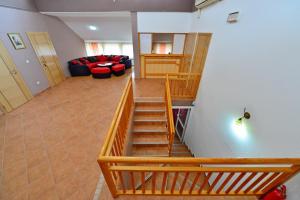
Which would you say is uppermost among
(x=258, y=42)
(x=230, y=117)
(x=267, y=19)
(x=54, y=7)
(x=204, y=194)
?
(x=54, y=7)

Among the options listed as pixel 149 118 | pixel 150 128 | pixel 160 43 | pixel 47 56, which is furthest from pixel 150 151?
pixel 160 43

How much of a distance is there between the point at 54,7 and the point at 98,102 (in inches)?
151

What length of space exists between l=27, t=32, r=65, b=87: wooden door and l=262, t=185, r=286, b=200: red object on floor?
6.68 m

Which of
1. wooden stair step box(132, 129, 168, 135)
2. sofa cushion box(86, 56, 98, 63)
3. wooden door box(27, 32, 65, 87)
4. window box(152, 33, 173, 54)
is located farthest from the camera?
sofa cushion box(86, 56, 98, 63)

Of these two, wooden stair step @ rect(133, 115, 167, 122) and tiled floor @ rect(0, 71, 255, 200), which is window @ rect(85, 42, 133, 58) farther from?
wooden stair step @ rect(133, 115, 167, 122)

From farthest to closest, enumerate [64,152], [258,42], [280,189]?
[64,152]
[258,42]
[280,189]

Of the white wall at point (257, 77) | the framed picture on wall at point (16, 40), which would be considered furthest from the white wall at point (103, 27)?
the white wall at point (257, 77)

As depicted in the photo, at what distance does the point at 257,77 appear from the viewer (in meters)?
1.61

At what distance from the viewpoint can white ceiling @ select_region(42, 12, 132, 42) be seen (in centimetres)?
507

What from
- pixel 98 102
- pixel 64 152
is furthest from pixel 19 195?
pixel 98 102

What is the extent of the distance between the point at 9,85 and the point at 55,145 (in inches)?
106

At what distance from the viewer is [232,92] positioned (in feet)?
6.87

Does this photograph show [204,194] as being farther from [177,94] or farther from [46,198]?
[177,94]

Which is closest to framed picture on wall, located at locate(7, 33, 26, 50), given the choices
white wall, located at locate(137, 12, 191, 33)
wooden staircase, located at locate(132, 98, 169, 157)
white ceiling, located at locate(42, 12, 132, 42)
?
white ceiling, located at locate(42, 12, 132, 42)
